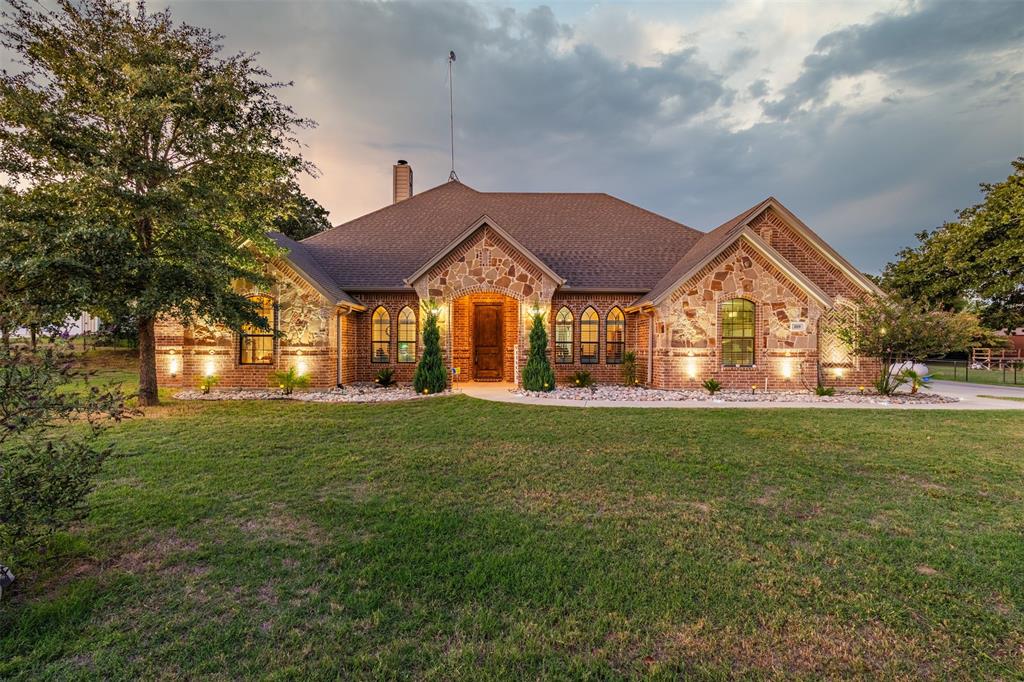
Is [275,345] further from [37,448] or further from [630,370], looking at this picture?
[630,370]

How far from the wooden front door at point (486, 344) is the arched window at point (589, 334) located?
3.27 m

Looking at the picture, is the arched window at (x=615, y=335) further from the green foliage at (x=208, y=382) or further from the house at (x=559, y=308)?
the green foliage at (x=208, y=382)

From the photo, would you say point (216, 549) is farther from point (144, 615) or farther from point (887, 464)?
point (887, 464)

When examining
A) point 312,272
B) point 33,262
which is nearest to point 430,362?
point 312,272

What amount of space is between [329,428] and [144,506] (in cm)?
386

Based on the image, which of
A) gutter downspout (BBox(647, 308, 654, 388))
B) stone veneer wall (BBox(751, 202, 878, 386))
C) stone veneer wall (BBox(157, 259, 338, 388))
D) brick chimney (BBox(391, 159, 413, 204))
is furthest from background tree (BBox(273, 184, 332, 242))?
stone veneer wall (BBox(751, 202, 878, 386))

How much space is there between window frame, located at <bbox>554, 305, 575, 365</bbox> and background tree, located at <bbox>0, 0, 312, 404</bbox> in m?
9.59

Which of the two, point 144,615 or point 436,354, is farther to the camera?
point 436,354

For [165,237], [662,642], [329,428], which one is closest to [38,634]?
[662,642]

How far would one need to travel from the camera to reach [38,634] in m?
2.71

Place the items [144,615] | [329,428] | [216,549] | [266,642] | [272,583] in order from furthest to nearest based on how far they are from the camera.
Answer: [329,428], [216,549], [272,583], [144,615], [266,642]

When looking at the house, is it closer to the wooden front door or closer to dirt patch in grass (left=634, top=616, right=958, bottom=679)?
the wooden front door

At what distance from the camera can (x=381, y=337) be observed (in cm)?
1584

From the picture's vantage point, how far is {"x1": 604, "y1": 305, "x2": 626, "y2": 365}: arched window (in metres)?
15.9
